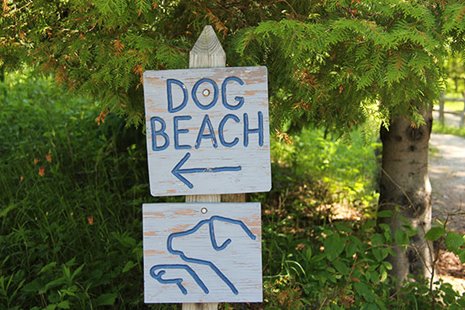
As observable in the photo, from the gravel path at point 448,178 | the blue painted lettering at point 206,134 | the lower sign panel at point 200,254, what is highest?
the blue painted lettering at point 206,134

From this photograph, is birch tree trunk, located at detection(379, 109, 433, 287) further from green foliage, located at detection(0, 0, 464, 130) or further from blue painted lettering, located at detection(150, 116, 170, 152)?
blue painted lettering, located at detection(150, 116, 170, 152)

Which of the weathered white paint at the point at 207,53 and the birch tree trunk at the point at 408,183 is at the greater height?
the weathered white paint at the point at 207,53

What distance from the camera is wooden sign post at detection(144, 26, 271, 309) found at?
1.87m

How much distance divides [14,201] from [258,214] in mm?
2461

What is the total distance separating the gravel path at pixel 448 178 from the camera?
5.05 m

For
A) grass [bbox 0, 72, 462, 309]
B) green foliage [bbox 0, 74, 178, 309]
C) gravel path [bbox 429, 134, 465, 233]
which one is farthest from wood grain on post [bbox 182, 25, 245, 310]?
gravel path [bbox 429, 134, 465, 233]

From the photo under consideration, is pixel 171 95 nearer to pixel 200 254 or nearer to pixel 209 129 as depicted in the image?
pixel 209 129

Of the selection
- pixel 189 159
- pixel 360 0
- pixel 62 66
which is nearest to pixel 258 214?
pixel 189 159

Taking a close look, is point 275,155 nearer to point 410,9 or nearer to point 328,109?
point 328,109

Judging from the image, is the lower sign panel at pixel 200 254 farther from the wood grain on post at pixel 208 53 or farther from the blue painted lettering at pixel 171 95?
the blue painted lettering at pixel 171 95

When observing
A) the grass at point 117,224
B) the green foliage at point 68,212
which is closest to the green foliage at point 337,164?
the grass at point 117,224

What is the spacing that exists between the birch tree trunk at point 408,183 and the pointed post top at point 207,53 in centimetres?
190

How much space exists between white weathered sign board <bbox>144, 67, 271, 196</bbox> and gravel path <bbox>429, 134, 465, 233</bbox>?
2394mm

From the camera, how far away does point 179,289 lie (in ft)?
6.40
